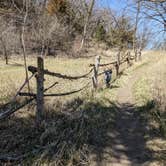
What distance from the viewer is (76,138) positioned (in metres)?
5.47

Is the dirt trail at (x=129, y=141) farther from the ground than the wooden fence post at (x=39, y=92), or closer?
closer

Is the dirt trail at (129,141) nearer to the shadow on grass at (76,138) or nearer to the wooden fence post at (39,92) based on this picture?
the shadow on grass at (76,138)

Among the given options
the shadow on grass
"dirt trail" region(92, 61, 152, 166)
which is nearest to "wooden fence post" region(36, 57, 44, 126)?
the shadow on grass

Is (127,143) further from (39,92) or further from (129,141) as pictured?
(39,92)

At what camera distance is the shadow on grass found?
4832 millimetres

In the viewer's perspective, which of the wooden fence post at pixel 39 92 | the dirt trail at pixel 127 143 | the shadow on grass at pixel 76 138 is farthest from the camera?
the wooden fence post at pixel 39 92

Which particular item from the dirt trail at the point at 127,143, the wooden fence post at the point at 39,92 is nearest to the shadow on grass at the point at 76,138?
the dirt trail at the point at 127,143

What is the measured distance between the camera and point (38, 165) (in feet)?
14.7

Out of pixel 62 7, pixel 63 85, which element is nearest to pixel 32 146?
pixel 63 85

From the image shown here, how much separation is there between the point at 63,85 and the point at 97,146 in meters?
6.64

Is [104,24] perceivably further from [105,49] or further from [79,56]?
[79,56]

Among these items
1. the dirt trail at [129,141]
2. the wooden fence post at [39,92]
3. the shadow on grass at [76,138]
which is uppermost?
the wooden fence post at [39,92]

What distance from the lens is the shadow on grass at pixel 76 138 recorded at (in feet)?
15.9

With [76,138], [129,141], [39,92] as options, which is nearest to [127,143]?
[129,141]
